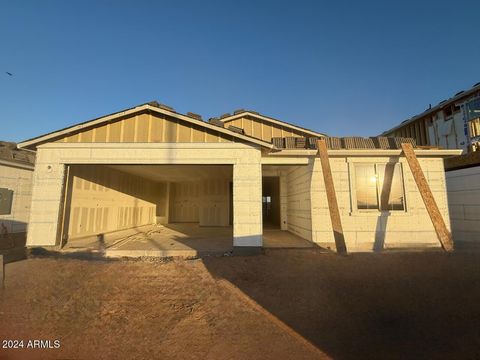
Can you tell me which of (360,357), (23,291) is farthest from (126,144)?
(360,357)

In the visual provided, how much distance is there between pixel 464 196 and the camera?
10.5 meters

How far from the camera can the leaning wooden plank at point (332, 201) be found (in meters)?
8.07

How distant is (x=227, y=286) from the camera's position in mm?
5293

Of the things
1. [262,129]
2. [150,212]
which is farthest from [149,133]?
[150,212]

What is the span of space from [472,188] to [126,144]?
13.5m

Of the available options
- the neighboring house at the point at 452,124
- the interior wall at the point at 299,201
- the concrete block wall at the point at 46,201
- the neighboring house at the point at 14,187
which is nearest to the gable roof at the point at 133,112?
the concrete block wall at the point at 46,201

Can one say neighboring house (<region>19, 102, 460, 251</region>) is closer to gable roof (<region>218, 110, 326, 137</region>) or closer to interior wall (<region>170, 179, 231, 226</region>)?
gable roof (<region>218, 110, 326, 137</region>)

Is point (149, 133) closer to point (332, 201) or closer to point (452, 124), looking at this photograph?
point (332, 201)

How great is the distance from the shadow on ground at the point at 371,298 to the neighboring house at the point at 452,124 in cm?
970

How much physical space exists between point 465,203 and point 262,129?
10.4m

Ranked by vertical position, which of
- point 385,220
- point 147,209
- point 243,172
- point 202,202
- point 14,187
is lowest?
point 385,220

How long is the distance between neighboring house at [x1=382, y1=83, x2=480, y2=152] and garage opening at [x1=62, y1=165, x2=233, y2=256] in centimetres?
1335

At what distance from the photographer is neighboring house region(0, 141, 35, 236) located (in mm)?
10352

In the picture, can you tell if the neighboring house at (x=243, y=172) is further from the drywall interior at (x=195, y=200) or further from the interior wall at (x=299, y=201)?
the drywall interior at (x=195, y=200)
